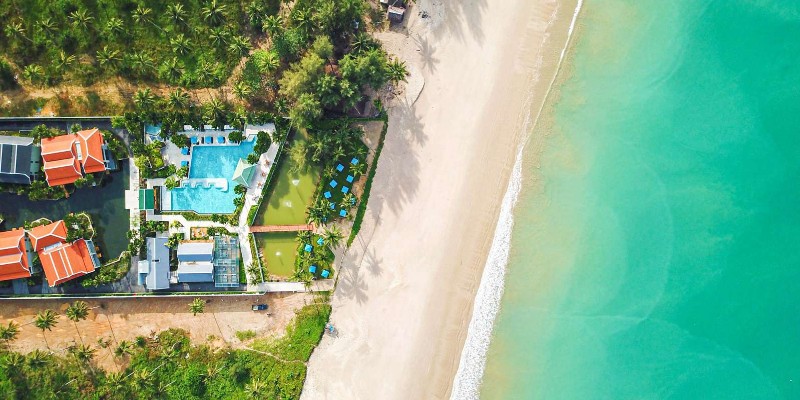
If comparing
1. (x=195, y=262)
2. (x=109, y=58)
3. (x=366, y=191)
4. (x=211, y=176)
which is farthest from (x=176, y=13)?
(x=366, y=191)

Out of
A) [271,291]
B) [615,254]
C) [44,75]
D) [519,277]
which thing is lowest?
[271,291]

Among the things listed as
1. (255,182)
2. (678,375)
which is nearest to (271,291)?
(255,182)

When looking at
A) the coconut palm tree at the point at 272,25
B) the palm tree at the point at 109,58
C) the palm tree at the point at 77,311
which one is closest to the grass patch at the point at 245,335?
the palm tree at the point at 77,311

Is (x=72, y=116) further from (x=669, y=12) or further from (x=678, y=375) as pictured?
(x=678, y=375)

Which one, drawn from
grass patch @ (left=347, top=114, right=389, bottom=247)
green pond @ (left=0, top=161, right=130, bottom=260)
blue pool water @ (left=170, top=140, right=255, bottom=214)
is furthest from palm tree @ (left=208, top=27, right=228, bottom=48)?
grass patch @ (left=347, top=114, right=389, bottom=247)

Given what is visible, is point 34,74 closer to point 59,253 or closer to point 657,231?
point 59,253

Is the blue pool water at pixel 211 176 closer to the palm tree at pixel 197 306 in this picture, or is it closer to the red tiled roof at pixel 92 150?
the red tiled roof at pixel 92 150

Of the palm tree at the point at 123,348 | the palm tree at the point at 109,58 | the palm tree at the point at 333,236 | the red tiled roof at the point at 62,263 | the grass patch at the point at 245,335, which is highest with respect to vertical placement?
the palm tree at the point at 109,58
